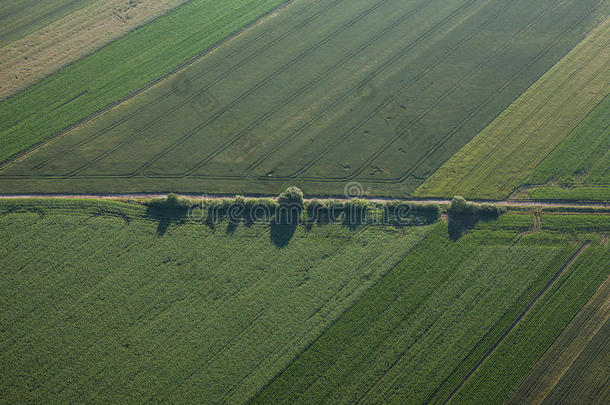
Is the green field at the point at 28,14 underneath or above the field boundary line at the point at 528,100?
above

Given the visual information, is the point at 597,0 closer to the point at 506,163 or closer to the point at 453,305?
the point at 506,163

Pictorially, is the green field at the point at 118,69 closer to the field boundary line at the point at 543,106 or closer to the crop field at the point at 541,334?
the field boundary line at the point at 543,106

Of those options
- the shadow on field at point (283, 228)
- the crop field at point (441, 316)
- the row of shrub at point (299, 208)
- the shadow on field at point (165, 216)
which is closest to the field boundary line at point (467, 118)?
the row of shrub at point (299, 208)

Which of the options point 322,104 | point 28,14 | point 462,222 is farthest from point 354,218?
point 28,14

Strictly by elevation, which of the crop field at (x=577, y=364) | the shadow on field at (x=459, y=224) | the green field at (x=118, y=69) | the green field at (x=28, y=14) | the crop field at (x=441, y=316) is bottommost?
the crop field at (x=577, y=364)

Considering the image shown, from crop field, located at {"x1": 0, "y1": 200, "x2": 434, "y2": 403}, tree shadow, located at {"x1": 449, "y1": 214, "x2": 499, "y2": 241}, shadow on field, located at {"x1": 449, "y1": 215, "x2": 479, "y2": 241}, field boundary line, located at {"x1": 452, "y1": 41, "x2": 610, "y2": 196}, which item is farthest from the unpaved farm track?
field boundary line, located at {"x1": 452, "y1": 41, "x2": 610, "y2": 196}

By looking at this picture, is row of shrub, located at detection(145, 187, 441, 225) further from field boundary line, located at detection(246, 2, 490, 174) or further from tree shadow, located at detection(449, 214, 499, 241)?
field boundary line, located at detection(246, 2, 490, 174)
